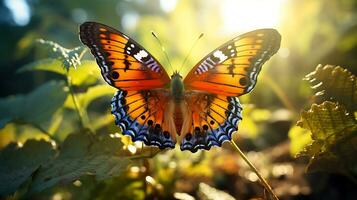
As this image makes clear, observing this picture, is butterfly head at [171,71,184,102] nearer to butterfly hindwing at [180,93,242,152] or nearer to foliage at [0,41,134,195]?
butterfly hindwing at [180,93,242,152]

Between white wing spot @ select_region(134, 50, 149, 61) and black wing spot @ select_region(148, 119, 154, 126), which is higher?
white wing spot @ select_region(134, 50, 149, 61)

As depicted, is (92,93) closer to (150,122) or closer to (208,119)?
(150,122)

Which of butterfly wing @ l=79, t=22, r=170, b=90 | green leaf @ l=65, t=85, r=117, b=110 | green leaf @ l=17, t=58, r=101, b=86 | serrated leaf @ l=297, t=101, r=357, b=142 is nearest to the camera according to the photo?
serrated leaf @ l=297, t=101, r=357, b=142

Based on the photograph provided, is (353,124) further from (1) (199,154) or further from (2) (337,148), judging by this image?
(1) (199,154)

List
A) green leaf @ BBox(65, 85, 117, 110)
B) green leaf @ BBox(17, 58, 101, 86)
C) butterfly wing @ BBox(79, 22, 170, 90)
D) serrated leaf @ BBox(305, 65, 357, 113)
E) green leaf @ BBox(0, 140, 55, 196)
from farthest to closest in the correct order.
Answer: green leaf @ BBox(65, 85, 117, 110) < green leaf @ BBox(17, 58, 101, 86) < butterfly wing @ BBox(79, 22, 170, 90) < green leaf @ BBox(0, 140, 55, 196) < serrated leaf @ BBox(305, 65, 357, 113)

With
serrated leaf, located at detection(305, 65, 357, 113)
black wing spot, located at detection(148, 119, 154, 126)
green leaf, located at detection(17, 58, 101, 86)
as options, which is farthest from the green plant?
green leaf, located at detection(17, 58, 101, 86)

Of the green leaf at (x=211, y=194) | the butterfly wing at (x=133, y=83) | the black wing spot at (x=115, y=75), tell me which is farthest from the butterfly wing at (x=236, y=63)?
the green leaf at (x=211, y=194)

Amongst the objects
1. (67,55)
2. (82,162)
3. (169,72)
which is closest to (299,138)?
(82,162)
